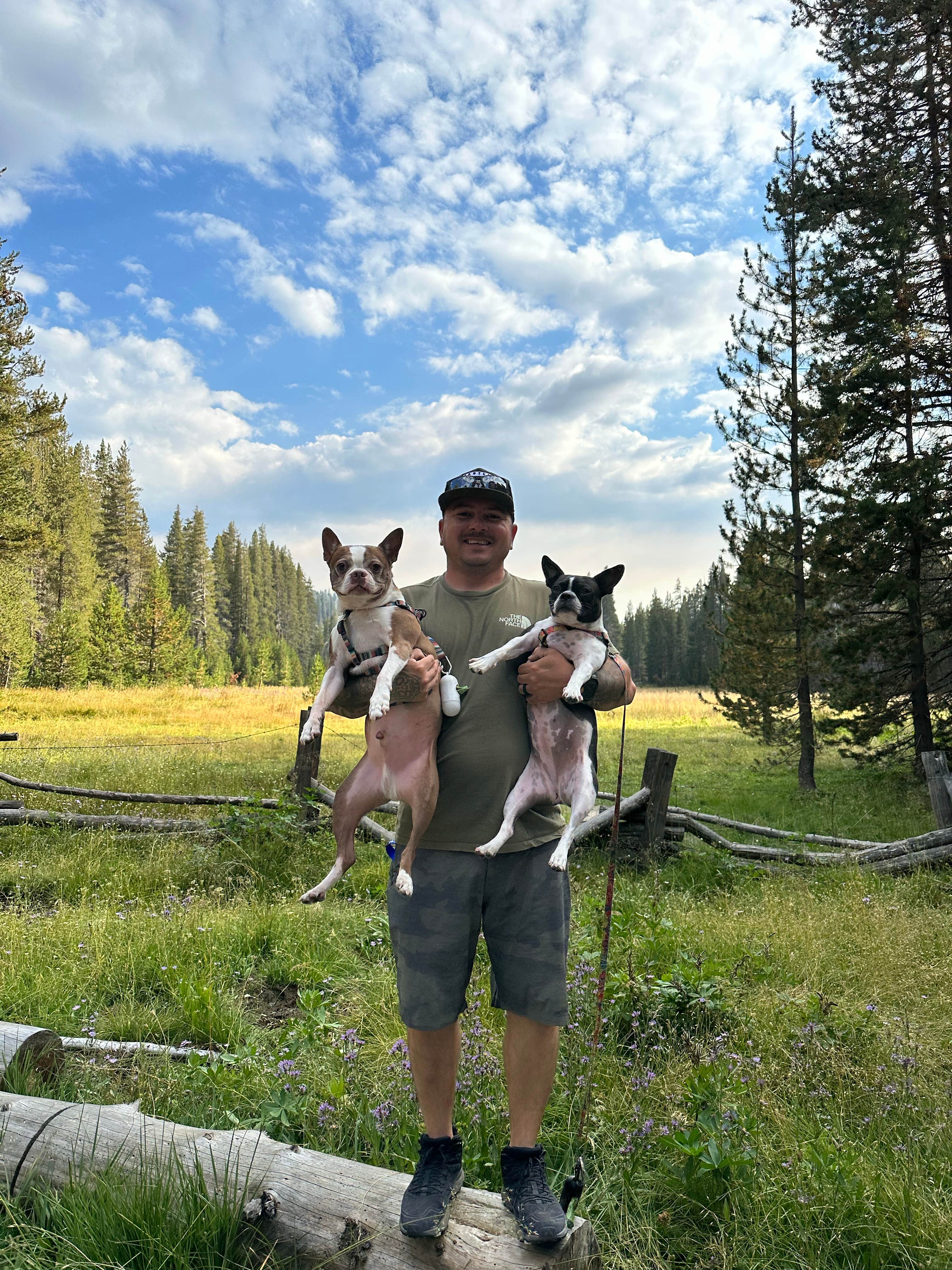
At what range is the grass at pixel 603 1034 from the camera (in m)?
2.72

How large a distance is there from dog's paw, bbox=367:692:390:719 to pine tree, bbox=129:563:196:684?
44.8 meters

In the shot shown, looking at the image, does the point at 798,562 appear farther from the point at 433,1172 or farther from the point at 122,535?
the point at 122,535

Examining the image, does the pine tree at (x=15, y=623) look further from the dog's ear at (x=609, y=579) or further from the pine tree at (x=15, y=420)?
the dog's ear at (x=609, y=579)

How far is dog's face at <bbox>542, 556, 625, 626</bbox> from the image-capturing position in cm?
279

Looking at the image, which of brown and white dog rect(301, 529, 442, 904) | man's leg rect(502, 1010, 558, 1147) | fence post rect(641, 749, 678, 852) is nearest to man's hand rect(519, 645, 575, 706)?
brown and white dog rect(301, 529, 442, 904)

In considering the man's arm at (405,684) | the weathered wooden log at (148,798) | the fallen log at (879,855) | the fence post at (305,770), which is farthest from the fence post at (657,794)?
the man's arm at (405,684)

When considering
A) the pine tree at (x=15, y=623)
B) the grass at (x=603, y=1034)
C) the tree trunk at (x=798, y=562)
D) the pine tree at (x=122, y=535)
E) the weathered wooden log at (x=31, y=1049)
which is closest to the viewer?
the grass at (x=603, y=1034)

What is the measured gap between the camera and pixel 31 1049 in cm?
364

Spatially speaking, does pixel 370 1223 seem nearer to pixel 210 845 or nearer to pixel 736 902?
pixel 736 902

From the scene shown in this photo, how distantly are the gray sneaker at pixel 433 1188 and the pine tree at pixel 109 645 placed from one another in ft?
137

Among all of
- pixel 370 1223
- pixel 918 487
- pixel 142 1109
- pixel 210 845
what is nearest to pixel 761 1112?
pixel 370 1223

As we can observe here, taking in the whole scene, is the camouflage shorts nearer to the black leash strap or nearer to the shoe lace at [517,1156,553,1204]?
the shoe lace at [517,1156,553,1204]

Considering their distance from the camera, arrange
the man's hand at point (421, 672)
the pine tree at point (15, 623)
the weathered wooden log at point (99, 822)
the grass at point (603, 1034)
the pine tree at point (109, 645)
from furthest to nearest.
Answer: the pine tree at point (109, 645) → the pine tree at point (15, 623) → the weathered wooden log at point (99, 822) → the grass at point (603, 1034) → the man's hand at point (421, 672)

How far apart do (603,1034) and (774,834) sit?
630 centimetres
